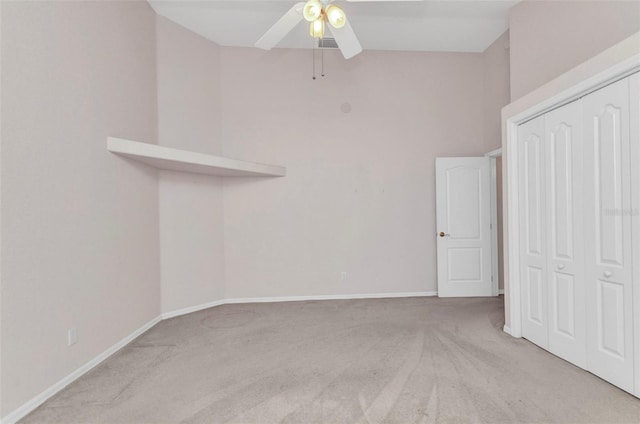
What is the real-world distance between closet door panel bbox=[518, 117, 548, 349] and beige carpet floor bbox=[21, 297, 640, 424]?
240 millimetres

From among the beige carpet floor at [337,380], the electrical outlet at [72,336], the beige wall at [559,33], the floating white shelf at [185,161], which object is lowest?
the beige carpet floor at [337,380]

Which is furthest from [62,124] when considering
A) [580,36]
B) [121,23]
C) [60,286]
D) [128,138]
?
[580,36]

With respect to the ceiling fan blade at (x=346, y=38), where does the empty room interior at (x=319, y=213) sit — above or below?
below

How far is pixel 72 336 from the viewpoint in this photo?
8.20 ft

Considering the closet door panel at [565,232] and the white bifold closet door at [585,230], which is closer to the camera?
the white bifold closet door at [585,230]

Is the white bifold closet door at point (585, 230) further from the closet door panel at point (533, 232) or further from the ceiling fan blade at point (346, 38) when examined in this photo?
the ceiling fan blade at point (346, 38)

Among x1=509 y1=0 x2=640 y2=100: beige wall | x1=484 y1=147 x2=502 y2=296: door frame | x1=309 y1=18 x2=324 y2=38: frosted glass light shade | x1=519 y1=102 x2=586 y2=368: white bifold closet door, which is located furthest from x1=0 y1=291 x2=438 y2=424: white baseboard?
x1=309 y1=18 x2=324 y2=38: frosted glass light shade

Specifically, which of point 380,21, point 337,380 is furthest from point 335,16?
point 337,380

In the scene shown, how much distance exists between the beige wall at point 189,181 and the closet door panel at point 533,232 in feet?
12.7

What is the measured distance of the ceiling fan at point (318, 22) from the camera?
8.32 ft

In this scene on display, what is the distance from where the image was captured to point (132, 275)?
11.0ft

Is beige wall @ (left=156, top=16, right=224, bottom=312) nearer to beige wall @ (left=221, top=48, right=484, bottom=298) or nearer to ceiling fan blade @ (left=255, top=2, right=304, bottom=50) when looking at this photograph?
beige wall @ (left=221, top=48, right=484, bottom=298)

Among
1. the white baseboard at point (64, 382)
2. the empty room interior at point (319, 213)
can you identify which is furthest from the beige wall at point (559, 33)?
the white baseboard at point (64, 382)

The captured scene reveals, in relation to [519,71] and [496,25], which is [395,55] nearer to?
[496,25]
